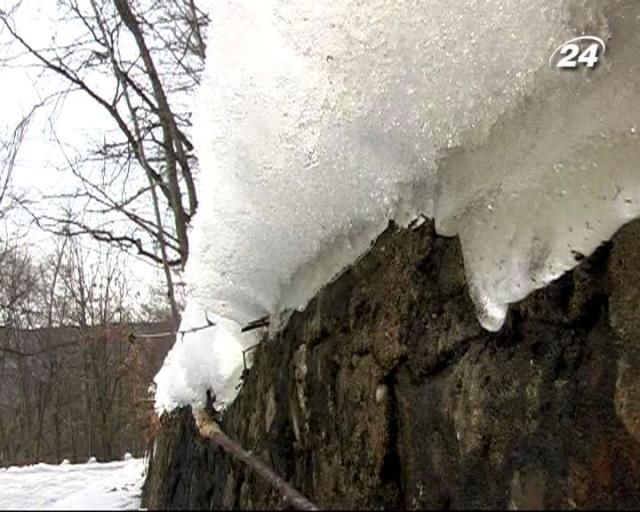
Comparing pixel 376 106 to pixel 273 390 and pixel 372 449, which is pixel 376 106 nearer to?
pixel 372 449

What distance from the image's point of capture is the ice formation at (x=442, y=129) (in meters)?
1.60

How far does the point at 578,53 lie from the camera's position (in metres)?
1.67

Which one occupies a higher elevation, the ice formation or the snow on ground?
the ice formation

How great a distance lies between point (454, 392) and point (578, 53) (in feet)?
2.42

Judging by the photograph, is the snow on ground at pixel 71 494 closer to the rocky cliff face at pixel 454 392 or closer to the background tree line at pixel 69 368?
the rocky cliff face at pixel 454 392

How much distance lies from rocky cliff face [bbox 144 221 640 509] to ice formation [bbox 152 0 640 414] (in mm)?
66

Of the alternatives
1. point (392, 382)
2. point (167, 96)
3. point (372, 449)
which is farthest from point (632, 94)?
point (167, 96)

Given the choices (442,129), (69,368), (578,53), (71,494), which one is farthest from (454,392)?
(69,368)

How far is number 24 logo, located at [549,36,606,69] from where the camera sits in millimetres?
1665

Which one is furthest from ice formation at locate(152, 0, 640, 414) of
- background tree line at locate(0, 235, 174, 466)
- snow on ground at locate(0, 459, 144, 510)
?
background tree line at locate(0, 235, 174, 466)

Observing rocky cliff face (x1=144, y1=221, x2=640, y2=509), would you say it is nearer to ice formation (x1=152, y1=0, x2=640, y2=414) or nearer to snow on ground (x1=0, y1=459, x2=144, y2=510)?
ice formation (x1=152, y1=0, x2=640, y2=414)

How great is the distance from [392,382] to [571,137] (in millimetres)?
650

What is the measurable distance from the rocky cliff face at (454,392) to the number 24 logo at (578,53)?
37cm

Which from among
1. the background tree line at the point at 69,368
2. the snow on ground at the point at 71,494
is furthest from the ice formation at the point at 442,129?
the background tree line at the point at 69,368
